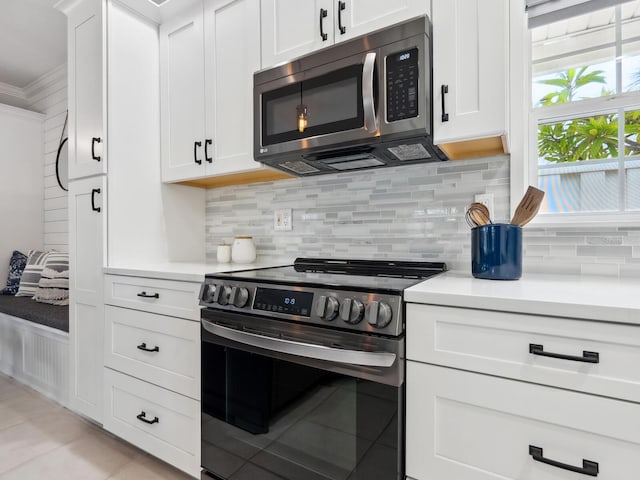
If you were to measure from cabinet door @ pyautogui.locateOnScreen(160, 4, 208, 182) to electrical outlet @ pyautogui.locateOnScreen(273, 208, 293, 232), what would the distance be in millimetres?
478

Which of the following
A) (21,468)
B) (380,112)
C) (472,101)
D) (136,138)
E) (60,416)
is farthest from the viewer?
(60,416)

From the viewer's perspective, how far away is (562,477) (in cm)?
85

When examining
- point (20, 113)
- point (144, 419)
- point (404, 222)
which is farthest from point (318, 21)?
point (20, 113)

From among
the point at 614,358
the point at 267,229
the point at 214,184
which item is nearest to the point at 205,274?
the point at 267,229

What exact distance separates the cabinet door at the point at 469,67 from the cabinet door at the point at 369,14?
9 cm

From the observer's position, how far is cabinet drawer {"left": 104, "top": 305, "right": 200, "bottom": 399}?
5.00ft

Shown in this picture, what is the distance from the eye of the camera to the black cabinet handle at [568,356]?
2.63 feet

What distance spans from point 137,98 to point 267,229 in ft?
3.51

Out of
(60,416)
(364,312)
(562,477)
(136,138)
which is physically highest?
(136,138)

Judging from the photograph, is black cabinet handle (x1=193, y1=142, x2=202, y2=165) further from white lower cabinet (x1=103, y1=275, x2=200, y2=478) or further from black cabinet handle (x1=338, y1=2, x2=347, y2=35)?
black cabinet handle (x1=338, y1=2, x2=347, y2=35)

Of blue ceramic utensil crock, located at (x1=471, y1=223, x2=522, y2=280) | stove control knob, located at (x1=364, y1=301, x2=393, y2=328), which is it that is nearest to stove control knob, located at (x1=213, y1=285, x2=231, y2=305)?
stove control knob, located at (x1=364, y1=301, x2=393, y2=328)

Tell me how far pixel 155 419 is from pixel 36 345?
1.53m

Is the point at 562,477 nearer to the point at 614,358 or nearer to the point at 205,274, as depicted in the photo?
the point at 614,358

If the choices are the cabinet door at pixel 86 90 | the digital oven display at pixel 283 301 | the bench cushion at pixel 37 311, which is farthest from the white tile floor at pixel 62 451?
the cabinet door at pixel 86 90
